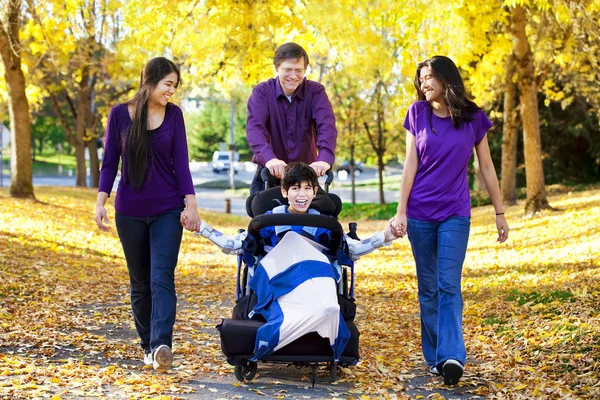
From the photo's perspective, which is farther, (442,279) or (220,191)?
(220,191)

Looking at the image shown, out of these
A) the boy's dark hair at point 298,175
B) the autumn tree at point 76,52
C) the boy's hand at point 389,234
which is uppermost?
the autumn tree at point 76,52

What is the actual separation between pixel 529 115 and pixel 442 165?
45.3ft

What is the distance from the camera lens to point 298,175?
609 cm

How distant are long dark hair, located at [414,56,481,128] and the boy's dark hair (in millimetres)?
1045

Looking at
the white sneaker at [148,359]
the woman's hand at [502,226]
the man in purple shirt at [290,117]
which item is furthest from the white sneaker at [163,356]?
the woman's hand at [502,226]

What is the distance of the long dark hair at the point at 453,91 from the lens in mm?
6129

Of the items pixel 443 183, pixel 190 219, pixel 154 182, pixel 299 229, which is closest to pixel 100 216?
pixel 154 182

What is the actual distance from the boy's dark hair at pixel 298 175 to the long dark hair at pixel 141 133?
Result: 37.2 inches

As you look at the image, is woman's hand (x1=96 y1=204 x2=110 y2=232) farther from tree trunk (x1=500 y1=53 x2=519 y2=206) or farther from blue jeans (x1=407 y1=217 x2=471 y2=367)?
tree trunk (x1=500 y1=53 x2=519 y2=206)

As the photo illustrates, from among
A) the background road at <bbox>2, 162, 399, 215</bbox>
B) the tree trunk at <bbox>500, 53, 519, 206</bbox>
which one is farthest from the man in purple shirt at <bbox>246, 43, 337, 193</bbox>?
the background road at <bbox>2, 162, 399, 215</bbox>

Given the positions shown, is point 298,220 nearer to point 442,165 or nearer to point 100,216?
point 442,165

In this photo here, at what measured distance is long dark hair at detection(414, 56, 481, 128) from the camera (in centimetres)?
613

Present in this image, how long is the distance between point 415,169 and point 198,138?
61.2 metres

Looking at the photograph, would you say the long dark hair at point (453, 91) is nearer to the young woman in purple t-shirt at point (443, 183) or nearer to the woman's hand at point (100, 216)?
the young woman in purple t-shirt at point (443, 183)
